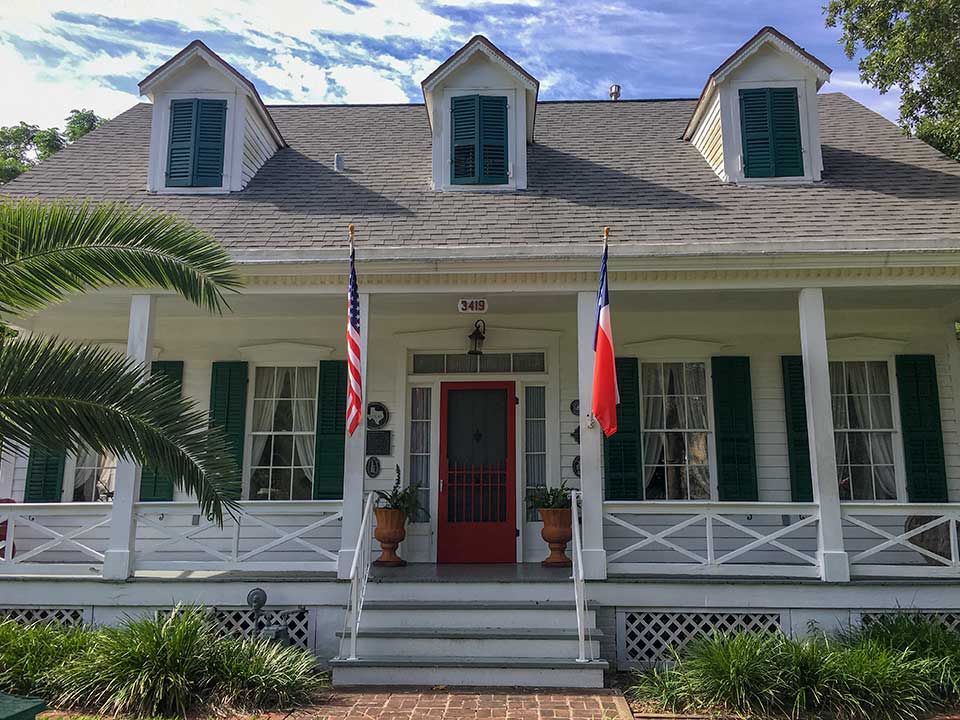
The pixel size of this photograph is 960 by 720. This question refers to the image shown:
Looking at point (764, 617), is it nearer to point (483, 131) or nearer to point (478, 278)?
point (478, 278)

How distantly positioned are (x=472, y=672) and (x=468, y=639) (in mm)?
317

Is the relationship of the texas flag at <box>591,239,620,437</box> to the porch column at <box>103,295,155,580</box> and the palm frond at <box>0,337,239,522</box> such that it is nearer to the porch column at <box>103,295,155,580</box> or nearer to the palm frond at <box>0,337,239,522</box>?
the palm frond at <box>0,337,239,522</box>

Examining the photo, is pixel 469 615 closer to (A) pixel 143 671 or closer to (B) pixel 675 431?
(A) pixel 143 671

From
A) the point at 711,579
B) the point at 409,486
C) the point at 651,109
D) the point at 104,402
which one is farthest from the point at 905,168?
the point at 104,402

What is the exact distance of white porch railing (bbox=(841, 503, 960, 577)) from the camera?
7.01 metres

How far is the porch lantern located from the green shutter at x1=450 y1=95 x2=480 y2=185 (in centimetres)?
189

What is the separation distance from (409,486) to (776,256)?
4.68 metres

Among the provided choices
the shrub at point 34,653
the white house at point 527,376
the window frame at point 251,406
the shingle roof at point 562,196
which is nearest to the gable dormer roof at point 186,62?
the white house at point 527,376

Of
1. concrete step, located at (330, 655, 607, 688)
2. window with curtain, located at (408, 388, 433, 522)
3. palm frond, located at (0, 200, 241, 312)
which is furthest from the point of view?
window with curtain, located at (408, 388, 433, 522)

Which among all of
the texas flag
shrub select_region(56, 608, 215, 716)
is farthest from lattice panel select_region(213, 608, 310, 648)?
the texas flag

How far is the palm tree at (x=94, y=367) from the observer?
4645 mm

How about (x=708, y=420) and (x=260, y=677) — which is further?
(x=708, y=420)

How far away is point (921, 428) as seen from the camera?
871cm

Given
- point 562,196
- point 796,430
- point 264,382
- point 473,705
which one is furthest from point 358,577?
point 796,430
